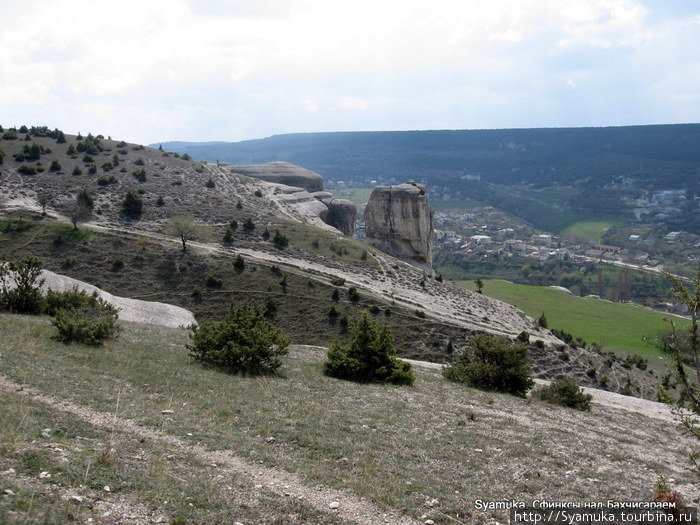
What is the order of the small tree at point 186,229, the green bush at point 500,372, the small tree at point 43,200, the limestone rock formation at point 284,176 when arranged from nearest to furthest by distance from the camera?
the green bush at point 500,372 < the small tree at point 186,229 < the small tree at point 43,200 < the limestone rock formation at point 284,176

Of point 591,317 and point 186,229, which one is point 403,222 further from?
point 186,229

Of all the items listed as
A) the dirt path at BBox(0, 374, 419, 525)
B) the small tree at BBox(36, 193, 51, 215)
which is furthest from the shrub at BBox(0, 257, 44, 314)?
the small tree at BBox(36, 193, 51, 215)

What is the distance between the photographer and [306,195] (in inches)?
3590

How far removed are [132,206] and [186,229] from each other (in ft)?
37.4

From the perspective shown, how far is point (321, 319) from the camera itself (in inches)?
1687

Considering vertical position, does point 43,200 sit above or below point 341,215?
above

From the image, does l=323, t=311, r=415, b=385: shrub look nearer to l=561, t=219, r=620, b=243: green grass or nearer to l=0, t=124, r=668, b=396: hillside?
l=0, t=124, r=668, b=396: hillside

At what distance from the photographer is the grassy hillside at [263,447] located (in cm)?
739

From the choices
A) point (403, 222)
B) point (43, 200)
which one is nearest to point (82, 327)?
point (43, 200)

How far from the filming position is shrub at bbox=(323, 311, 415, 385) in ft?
65.7

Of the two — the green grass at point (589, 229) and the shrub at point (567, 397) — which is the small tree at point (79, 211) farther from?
the green grass at point (589, 229)

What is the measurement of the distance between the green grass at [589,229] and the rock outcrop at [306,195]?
112832 millimetres

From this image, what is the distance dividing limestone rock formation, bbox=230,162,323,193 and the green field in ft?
122

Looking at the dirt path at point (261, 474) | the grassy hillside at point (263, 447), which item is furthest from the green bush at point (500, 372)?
the dirt path at point (261, 474)
